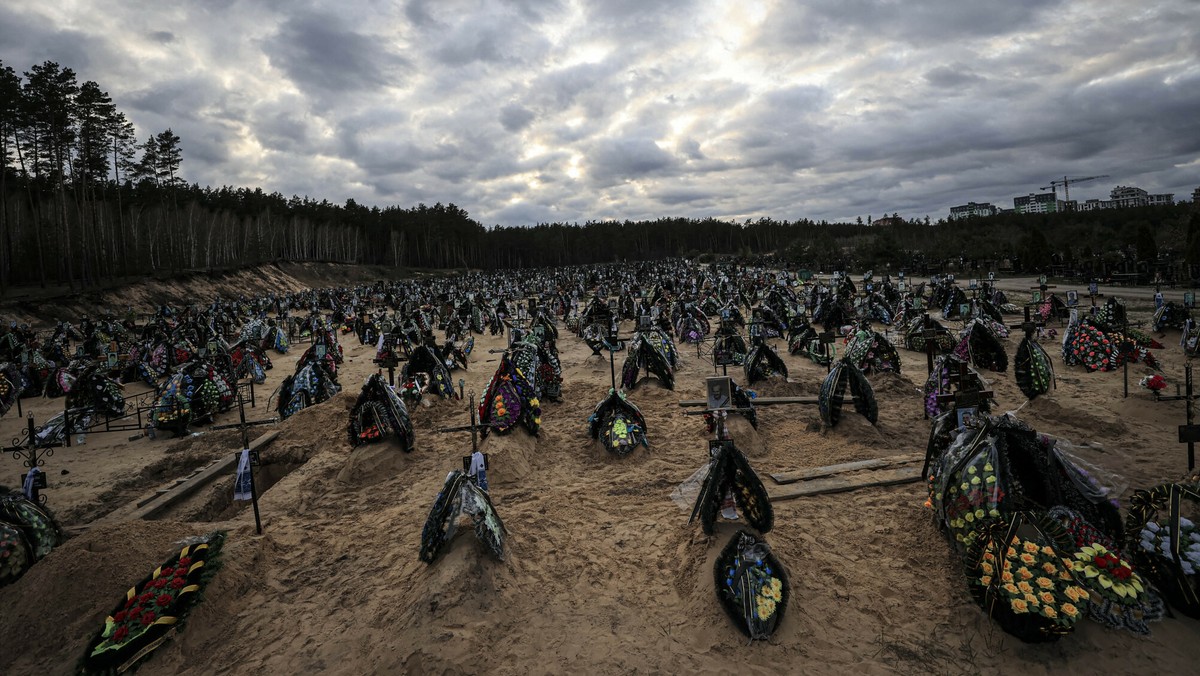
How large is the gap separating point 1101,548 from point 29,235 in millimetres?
66143

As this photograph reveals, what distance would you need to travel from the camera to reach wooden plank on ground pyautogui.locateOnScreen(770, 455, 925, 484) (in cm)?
864

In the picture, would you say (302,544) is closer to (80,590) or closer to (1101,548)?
(80,590)

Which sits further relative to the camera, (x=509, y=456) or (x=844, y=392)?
(x=844, y=392)

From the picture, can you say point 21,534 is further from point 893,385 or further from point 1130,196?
point 1130,196

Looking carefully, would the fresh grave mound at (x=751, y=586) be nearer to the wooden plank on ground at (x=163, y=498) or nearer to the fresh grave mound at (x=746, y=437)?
the fresh grave mound at (x=746, y=437)

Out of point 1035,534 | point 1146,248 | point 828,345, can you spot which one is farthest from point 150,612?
point 1146,248

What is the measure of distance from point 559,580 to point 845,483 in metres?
4.59

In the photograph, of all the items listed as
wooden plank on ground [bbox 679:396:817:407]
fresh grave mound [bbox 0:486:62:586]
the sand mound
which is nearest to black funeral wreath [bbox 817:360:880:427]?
wooden plank on ground [bbox 679:396:817:407]

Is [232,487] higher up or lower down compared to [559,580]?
higher up

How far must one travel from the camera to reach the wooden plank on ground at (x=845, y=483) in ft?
26.6

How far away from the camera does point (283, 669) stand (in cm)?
520

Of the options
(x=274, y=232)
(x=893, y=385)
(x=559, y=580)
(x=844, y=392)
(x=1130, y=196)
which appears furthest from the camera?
(x=1130, y=196)

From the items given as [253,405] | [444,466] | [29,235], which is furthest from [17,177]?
[444,466]

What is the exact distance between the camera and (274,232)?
80000 millimetres
